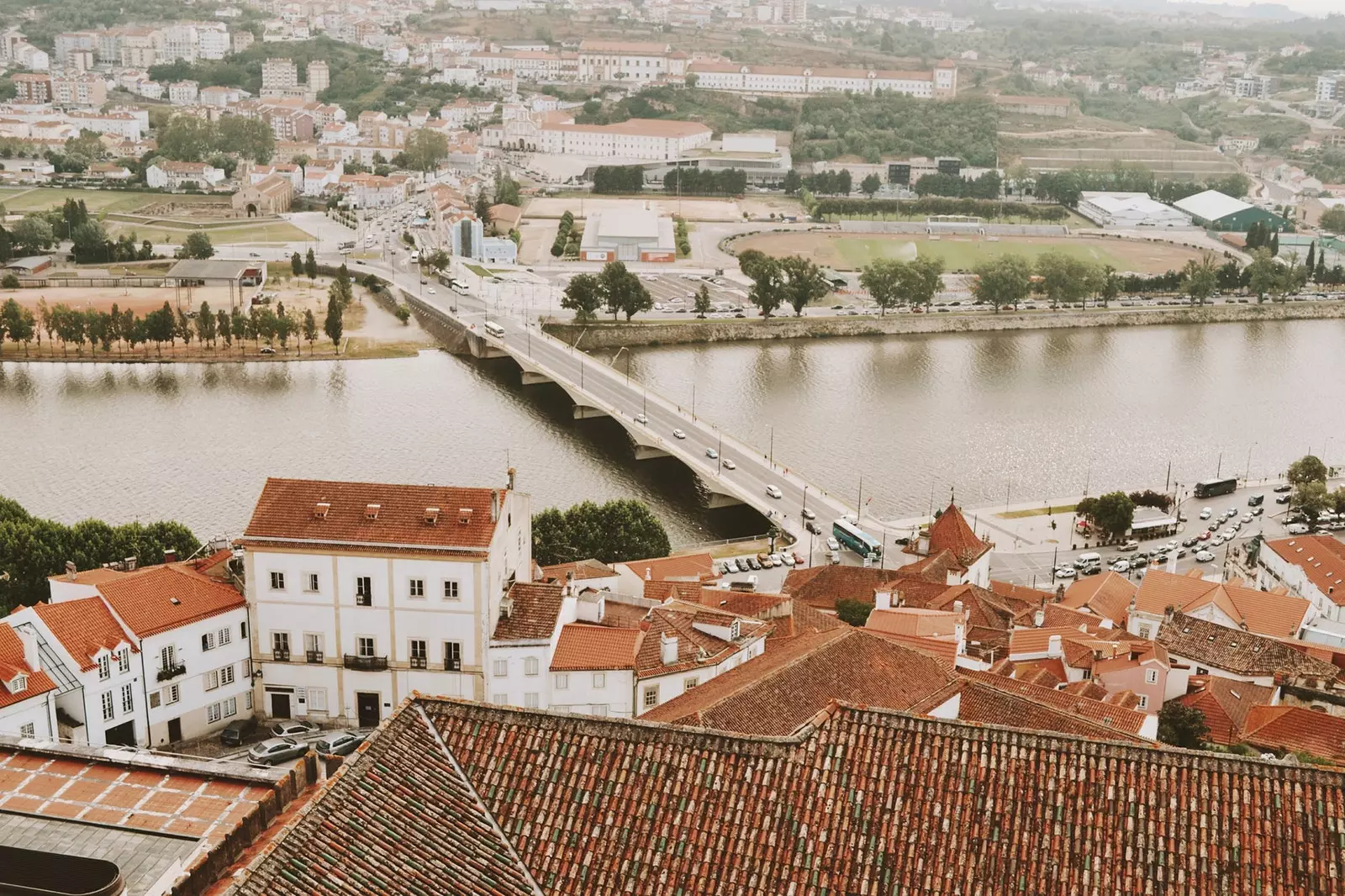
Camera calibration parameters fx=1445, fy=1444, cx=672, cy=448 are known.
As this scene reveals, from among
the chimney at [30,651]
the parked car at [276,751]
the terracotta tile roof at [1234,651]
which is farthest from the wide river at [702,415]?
the chimney at [30,651]

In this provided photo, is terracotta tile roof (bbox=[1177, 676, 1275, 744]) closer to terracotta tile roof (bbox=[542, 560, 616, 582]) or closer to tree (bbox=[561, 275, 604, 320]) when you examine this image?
terracotta tile roof (bbox=[542, 560, 616, 582])

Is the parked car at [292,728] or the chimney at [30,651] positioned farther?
the parked car at [292,728]

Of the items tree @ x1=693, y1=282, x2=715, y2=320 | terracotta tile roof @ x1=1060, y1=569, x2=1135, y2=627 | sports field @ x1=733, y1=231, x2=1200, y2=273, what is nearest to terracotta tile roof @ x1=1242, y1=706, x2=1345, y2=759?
terracotta tile roof @ x1=1060, y1=569, x2=1135, y2=627

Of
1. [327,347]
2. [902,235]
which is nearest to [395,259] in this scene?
[327,347]

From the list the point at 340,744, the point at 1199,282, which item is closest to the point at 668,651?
the point at 340,744

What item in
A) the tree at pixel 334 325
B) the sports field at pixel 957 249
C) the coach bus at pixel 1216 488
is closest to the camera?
the coach bus at pixel 1216 488

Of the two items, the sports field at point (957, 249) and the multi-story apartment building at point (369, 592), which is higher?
the multi-story apartment building at point (369, 592)

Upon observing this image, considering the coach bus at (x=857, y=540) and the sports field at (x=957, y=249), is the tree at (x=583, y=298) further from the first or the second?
the coach bus at (x=857, y=540)
